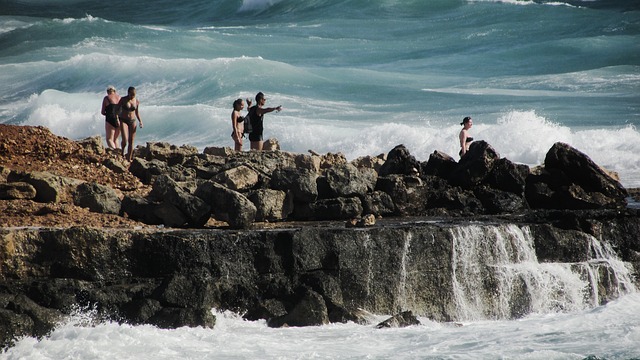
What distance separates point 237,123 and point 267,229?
19.6 ft

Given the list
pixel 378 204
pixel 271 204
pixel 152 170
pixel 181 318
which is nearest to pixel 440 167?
pixel 378 204

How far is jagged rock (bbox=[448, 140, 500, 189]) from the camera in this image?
15469mm

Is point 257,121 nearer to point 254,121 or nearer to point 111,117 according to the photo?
point 254,121

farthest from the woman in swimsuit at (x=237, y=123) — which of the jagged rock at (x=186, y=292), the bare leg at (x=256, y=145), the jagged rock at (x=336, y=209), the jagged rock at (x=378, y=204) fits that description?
the jagged rock at (x=186, y=292)

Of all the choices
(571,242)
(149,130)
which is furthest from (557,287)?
(149,130)

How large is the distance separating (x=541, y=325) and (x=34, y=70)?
3215 cm

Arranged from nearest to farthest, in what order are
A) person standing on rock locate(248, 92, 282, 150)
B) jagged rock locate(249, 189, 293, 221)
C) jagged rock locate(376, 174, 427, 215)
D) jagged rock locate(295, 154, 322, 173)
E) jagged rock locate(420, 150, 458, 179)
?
jagged rock locate(249, 189, 293, 221), jagged rock locate(376, 174, 427, 215), jagged rock locate(420, 150, 458, 179), jagged rock locate(295, 154, 322, 173), person standing on rock locate(248, 92, 282, 150)

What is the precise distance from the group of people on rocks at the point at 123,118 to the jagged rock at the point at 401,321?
681 centimetres

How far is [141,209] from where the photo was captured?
13172 millimetres

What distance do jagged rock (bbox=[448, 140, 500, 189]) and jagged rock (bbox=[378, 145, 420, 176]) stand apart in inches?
23.6

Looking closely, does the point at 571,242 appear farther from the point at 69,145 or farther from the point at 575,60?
the point at 575,60

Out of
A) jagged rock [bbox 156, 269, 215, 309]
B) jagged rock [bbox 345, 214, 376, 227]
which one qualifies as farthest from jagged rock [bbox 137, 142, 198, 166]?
jagged rock [bbox 156, 269, 215, 309]

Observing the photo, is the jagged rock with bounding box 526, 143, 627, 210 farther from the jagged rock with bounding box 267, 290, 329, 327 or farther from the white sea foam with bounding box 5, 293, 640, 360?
the jagged rock with bounding box 267, 290, 329, 327

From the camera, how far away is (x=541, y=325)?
1198 centimetres
